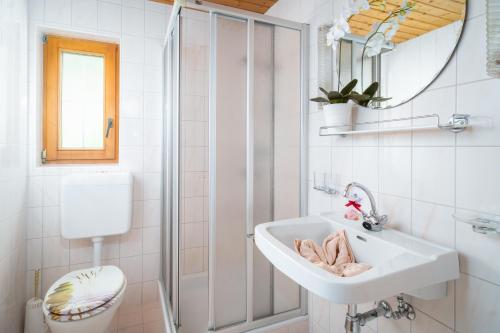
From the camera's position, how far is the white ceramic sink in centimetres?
68

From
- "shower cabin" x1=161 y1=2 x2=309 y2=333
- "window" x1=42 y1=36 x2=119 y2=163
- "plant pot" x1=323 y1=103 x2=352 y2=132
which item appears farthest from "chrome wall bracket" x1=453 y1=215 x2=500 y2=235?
"window" x1=42 y1=36 x2=119 y2=163

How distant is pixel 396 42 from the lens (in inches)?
41.5

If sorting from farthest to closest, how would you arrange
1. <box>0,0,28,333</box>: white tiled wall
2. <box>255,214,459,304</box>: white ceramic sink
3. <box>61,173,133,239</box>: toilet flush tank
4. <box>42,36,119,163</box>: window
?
1. <box>42,36,119,163</box>: window
2. <box>61,173,133,239</box>: toilet flush tank
3. <box>0,0,28,333</box>: white tiled wall
4. <box>255,214,459,304</box>: white ceramic sink

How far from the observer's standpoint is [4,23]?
133 centimetres

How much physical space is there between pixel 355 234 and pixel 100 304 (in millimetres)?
1262

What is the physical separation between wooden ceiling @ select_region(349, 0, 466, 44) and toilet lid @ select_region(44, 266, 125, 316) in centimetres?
181

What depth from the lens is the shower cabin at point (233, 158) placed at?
53.6 inches

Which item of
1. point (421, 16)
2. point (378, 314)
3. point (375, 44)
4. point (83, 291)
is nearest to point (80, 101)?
point (83, 291)

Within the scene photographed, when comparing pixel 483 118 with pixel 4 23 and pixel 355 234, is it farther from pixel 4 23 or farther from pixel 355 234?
pixel 4 23

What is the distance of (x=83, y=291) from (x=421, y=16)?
1.99 meters

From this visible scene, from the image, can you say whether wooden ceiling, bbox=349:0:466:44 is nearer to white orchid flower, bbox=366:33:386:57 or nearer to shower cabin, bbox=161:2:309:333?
white orchid flower, bbox=366:33:386:57

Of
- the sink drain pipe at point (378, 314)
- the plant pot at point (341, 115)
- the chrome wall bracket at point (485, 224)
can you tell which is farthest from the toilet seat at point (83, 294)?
the chrome wall bracket at point (485, 224)

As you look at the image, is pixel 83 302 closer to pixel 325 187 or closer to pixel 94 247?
pixel 94 247

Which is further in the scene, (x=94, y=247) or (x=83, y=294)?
(x=94, y=247)
